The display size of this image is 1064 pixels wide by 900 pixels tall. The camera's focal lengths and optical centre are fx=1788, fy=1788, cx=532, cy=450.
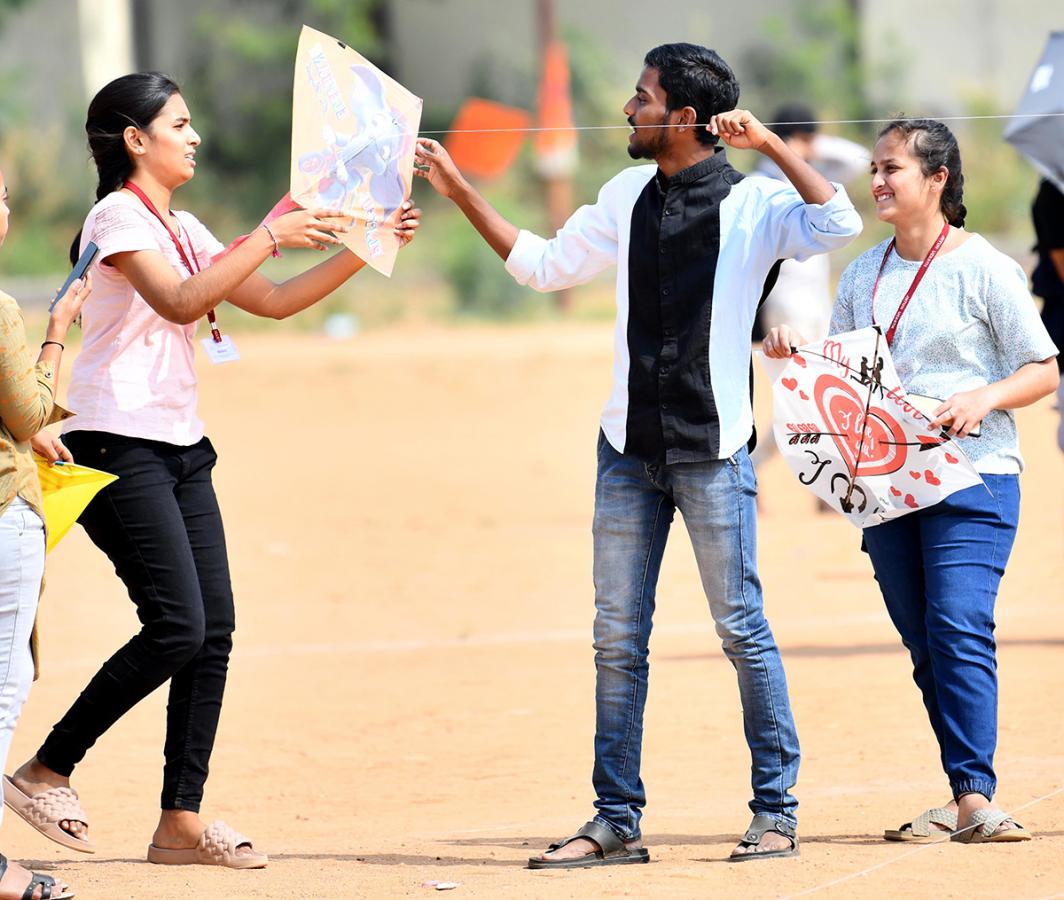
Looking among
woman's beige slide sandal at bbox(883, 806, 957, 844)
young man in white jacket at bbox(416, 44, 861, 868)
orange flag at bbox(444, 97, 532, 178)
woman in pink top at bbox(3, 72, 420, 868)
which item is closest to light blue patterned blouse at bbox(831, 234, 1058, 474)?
young man in white jacket at bbox(416, 44, 861, 868)

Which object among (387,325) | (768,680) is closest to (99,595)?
(768,680)

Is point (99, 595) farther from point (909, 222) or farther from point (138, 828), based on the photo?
point (909, 222)

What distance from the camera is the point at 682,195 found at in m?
4.97

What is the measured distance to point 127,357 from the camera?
5.06m

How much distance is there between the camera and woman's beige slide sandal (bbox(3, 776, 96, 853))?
5105 millimetres

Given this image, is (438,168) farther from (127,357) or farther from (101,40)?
(101,40)

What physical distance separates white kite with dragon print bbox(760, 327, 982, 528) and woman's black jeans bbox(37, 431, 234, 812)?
170 centimetres

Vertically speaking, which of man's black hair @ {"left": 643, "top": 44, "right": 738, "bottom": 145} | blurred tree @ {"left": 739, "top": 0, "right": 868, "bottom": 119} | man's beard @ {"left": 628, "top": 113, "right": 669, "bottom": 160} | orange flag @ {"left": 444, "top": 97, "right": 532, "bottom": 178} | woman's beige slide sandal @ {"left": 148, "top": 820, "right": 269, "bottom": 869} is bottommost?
woman's beige slide sandal @ {"left": 148, "top": 820, "right": 269, "bottom": 869}

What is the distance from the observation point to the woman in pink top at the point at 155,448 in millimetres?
5008

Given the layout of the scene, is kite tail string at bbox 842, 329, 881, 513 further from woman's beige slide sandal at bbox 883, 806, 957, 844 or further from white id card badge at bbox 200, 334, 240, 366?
white id card badge at bbox 200, 334, 240, 366

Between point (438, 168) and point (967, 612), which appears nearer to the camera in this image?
point (967, 612)

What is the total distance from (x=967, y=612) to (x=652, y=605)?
883 millimetres

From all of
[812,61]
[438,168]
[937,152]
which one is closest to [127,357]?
[438,168]

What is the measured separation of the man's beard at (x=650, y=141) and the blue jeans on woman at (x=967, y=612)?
1261mm
